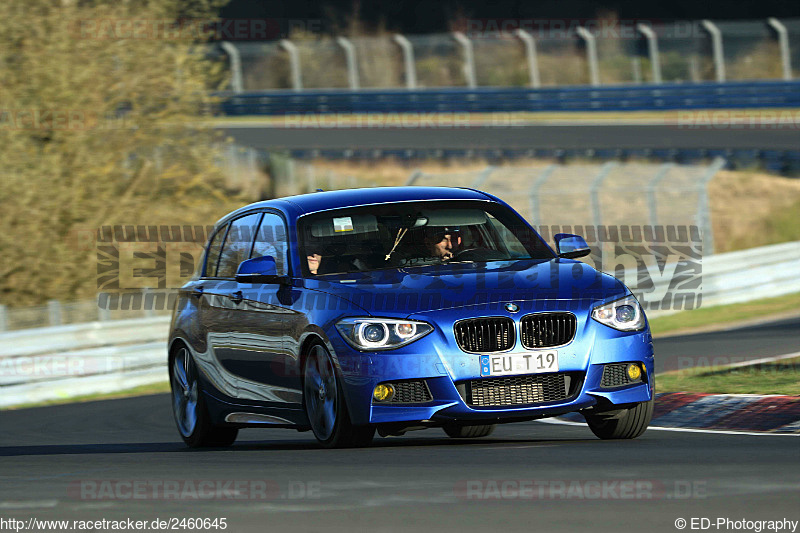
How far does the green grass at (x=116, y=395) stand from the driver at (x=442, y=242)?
24.3 feet

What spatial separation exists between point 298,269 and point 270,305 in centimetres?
30

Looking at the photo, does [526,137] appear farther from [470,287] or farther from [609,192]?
[470,287]

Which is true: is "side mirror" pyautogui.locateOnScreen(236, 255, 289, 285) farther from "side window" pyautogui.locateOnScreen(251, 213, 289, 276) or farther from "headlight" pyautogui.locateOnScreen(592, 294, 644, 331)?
"headlight" pyautogui.locateOnScreen(592, 294, 644, 331)

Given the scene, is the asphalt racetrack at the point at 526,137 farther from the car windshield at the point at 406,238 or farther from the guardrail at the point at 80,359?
the car windshield at the point at 406,238

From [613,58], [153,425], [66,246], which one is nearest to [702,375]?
[153,425]

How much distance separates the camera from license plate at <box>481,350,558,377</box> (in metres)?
8.02

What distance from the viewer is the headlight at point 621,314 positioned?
326 inches

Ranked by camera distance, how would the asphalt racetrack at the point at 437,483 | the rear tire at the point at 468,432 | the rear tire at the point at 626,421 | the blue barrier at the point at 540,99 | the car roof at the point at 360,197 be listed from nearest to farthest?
1. the asphalt racetrack at the point at 437,483
2. the rear tire at the point at 626,421
3. the car roof at the point at 360,197
4. the rear tire at the point at 468,432
5. the blue barrier at the point at 540,99

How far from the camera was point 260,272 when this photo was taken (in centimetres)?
907

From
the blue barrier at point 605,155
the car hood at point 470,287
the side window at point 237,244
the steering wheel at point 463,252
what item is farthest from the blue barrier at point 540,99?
the car hood at point 470,287

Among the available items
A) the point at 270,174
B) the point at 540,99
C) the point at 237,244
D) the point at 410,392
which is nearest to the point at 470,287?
the point at 410,392

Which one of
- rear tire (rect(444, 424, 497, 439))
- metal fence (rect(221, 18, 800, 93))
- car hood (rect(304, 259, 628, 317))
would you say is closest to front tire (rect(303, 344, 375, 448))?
car hood (rect(304, 259, 628, 317))

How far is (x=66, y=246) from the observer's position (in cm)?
2219

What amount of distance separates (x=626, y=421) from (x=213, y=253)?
3795 mm
